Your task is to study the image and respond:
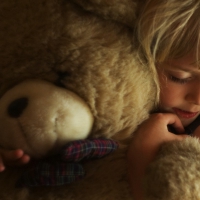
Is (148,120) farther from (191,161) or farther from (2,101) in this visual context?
(2,101)

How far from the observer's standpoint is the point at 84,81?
62 cm

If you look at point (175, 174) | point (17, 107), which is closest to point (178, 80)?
point (175, 174)

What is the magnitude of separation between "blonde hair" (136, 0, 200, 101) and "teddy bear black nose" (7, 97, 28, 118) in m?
0.25

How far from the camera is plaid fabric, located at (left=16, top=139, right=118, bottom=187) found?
0.58 meters

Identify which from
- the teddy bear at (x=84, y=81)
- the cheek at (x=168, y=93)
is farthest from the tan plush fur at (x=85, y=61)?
the cheek at (x=168, y=93)

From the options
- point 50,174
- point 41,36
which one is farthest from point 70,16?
point 50,174

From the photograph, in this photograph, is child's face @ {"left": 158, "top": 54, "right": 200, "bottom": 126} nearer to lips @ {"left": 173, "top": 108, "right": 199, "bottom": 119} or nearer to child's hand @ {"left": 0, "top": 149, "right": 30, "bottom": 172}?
lips @ {"left": 173, "top": 108, "right": 199, "bottom": 119}

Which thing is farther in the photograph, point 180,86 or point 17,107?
point 180,86

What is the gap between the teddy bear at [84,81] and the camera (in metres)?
0.60

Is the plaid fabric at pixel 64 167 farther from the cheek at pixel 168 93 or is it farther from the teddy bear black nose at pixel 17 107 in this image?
the cheek at pixel 168 93

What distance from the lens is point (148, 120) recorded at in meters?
0.74

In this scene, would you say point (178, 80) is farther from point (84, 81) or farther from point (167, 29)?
point (84, 81)

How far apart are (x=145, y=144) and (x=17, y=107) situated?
277 mm

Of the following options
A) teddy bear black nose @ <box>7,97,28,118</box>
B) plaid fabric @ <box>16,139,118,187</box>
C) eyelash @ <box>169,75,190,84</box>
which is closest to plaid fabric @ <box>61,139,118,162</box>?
plaid fabric @ <box>16,139,118,187</box>
